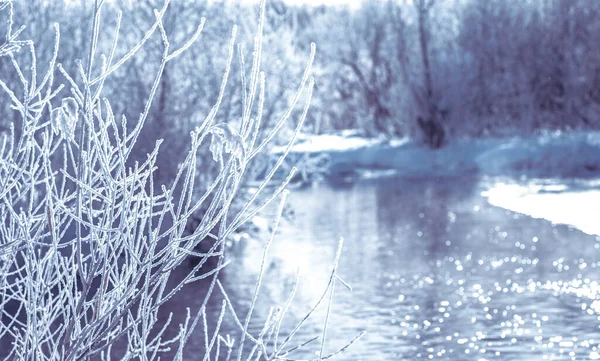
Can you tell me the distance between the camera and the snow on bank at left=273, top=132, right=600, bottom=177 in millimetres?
29984

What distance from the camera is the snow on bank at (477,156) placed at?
98.4 ft

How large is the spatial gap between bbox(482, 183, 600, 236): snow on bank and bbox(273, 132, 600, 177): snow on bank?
3.72 meters

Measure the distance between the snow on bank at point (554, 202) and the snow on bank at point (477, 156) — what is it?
3720 millimetres

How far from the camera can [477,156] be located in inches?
1289

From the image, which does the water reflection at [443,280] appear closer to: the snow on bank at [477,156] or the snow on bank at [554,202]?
the snow on bank at [554,202]

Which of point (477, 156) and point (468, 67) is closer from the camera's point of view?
point (477, 156)

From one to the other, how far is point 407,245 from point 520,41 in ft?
66.9

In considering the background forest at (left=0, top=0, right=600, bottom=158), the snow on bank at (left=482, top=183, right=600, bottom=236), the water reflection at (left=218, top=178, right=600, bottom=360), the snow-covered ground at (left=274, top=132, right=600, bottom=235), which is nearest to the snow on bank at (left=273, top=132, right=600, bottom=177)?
the snow-covered ground at (left=274, top=132, right=600, bottom=235)

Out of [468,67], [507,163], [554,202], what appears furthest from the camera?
Result: [468,67]

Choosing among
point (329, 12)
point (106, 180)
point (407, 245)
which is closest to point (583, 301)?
point (407, 245)

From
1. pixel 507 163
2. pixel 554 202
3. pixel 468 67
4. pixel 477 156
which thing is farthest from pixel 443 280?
pixel 468 67

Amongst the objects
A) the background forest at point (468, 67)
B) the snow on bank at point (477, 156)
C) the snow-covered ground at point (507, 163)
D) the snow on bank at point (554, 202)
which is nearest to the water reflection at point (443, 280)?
the snow on bank at point (554, 202)

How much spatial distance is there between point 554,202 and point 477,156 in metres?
10.8

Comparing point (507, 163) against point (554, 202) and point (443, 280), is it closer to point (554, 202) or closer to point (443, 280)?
point (554, 202)
